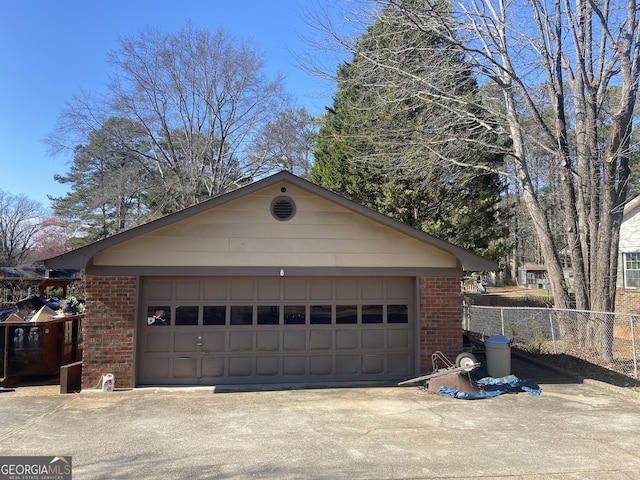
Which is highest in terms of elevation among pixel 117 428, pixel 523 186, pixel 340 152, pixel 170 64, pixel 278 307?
pixel 170 64

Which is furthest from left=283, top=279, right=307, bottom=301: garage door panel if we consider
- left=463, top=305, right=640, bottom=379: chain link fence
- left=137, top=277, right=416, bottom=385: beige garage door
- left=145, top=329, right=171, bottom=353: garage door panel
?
left=463, top=305, right=640, bottom=379: chain link fence

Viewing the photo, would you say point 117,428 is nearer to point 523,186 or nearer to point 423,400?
point 423,400

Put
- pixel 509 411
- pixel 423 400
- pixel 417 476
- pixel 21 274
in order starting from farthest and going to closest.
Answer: pixel 21 274, pixel 423 400, pixel 509 411, pixel 417 476

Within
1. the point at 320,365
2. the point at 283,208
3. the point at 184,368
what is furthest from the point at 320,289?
the point at 184,368

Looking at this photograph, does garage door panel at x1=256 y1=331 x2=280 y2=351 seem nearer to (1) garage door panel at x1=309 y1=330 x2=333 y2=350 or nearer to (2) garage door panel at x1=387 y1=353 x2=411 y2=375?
(1) garage door panel at x1=309 y1=330 x2=333 y2=350

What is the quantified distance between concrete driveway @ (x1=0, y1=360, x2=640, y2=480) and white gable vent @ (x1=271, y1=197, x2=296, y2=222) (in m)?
3.53

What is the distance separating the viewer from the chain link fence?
11992mm

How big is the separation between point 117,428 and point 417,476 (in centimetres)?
442

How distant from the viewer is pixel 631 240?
2048cm

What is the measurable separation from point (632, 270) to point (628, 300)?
1.34 metres

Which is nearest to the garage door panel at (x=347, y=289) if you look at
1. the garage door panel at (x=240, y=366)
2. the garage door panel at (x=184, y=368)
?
the garage door panel at (x=240, y=366)

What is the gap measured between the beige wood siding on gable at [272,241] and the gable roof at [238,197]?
24cm

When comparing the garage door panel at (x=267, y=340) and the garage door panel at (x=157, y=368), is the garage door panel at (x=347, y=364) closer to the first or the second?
the garage door panel at (x=267, y=340)

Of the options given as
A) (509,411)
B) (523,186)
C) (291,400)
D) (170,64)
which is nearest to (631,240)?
(523,186)
